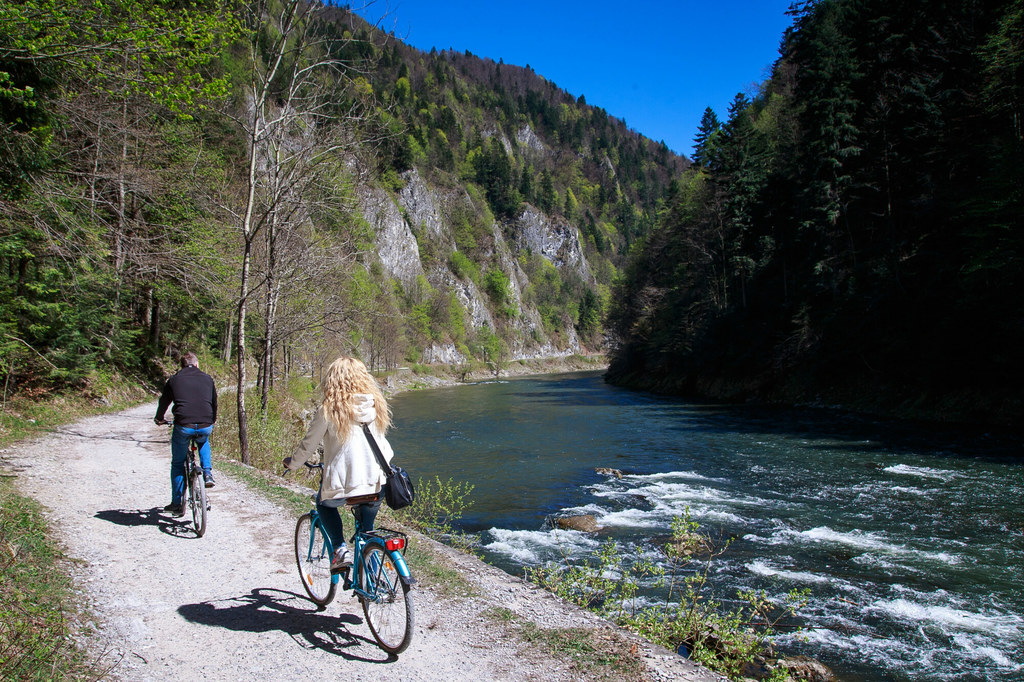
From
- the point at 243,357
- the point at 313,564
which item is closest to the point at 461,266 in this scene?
the point at 243,357

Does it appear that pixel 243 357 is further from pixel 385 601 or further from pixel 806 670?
pixel 806 670

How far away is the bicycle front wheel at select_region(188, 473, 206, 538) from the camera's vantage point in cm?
646

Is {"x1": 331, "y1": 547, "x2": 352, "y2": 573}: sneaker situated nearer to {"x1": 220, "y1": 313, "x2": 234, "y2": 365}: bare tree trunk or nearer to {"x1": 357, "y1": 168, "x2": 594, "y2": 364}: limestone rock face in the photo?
{"x1": 220, "y1": 313, "x2": 234, "y2": 365}: bare tree trunk

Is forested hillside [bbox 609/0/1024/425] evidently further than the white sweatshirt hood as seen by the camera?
Yes

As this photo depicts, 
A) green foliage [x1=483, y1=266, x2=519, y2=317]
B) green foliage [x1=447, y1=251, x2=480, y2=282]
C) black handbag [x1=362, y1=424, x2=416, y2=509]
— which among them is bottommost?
black handbag [x1=362, y1=424, x2=416, y2=509]

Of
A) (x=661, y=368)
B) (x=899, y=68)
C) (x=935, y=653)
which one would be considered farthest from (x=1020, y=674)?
(x=661, y=368)

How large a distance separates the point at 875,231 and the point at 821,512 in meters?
27.8

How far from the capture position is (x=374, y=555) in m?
4.24

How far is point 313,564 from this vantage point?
203 inches

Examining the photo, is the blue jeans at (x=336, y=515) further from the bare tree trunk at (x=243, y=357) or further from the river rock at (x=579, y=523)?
the river rock at (x=579, y=523)

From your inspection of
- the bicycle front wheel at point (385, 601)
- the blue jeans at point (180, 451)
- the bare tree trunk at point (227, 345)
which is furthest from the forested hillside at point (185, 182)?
the bicycle front wheel at point (385, 601)

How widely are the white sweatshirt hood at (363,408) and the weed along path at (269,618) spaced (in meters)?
1.71

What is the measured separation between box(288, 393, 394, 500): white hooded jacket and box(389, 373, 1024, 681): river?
5909 millimetres

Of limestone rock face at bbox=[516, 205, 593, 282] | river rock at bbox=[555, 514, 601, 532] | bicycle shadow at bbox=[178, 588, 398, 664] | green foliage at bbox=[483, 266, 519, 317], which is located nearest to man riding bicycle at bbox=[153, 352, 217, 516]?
bicycle shadow at bbox=[178, 588, 398, 664]
